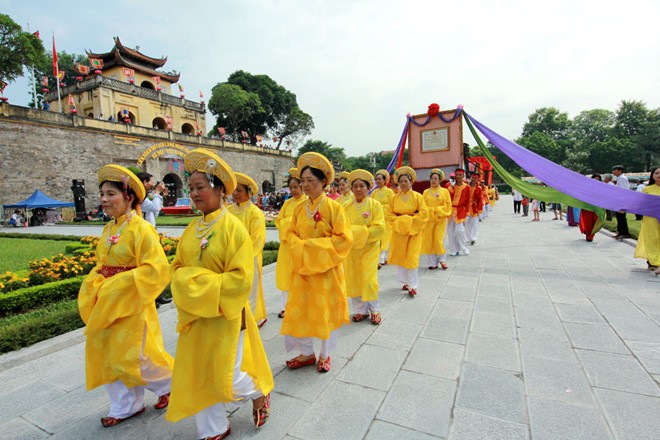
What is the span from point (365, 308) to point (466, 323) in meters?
1.21

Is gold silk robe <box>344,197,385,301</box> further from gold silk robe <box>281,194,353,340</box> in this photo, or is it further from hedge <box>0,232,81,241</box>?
hedge <box>0,232,81,241</box>

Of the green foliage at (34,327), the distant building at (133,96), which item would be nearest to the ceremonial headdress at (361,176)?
the green foliage at (34,327)

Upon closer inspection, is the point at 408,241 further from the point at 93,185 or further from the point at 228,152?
the point at 228,152

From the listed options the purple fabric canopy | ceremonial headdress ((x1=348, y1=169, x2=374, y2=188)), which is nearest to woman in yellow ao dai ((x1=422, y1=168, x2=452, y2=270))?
the purple fabric canopy

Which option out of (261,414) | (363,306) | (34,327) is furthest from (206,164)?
(34,327)

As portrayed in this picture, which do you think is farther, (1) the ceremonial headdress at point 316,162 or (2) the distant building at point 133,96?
(2) the distant building at point 133,96

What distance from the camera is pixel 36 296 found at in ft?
16.0

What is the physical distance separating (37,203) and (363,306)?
23838mm

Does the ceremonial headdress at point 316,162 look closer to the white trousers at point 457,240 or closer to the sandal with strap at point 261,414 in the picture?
the sandal with strap at point 261,414

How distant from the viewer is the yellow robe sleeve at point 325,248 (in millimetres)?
2793

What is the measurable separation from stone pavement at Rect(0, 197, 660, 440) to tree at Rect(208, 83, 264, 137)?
36669 millimetres

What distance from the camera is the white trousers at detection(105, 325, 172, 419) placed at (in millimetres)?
2324

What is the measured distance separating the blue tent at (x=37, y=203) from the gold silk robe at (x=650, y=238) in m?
26.6

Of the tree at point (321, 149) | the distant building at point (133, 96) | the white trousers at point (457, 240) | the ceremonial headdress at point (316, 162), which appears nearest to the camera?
the ceremonial headdress at point (316, 162)
